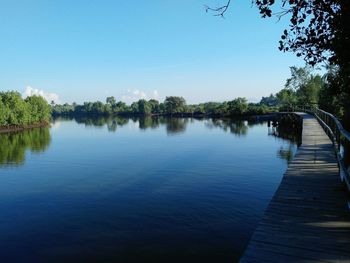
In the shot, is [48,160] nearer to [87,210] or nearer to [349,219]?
[87,210]

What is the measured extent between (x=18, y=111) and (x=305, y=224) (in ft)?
305

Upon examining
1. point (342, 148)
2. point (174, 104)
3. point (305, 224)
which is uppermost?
point (174, 104)

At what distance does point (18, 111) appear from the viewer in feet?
289

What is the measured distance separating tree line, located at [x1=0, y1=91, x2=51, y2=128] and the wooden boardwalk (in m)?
83.4

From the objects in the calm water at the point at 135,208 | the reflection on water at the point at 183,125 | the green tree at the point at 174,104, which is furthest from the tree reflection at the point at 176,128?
the green tree at the point at 174,104

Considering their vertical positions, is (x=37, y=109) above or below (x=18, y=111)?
above

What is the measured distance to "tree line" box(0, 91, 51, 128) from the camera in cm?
8194

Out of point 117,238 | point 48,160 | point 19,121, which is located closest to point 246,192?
point 117,238

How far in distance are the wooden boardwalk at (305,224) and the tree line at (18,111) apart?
83410 millimetres

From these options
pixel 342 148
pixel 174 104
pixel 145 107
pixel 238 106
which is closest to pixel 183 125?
pixel 238 106

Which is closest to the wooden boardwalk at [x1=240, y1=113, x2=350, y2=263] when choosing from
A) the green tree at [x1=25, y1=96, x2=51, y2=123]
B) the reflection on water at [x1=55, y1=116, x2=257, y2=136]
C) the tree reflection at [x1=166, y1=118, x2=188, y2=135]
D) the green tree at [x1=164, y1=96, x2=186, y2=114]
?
the reflection on water at [x1=55, y1=116, x2=257, y2=136]

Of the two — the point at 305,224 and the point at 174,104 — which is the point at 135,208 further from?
the point at 174,104

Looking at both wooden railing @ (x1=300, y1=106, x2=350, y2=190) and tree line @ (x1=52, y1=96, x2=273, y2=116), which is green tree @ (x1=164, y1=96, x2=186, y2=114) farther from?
wooden railing @ (x1=300, y1=106, x2=350, y2=190)

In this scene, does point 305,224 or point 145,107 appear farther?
point 145,107
